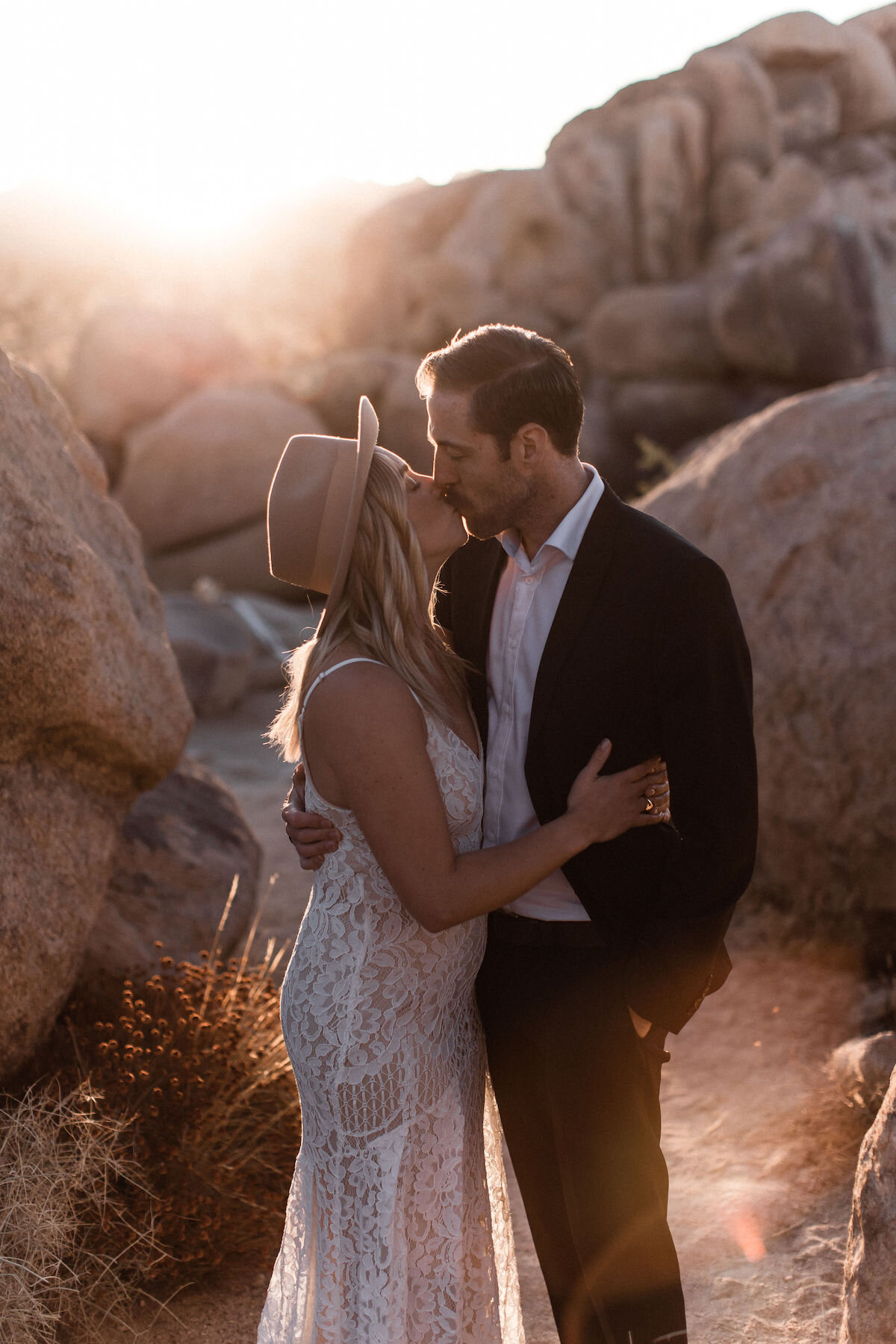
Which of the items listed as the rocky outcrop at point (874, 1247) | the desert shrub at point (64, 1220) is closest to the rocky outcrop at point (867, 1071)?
the rocky outcrop at point (874, 1247)

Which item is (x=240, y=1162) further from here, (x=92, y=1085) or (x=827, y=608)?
(x=827, y=608)

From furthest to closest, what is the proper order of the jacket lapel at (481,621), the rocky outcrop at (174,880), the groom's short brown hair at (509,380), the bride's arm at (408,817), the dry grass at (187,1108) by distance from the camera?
1. the rocky outcrop at (174,880)
2. the dry grass at (187,1108)
3. the jacket lapel at (481,621)
4. the groom's short brown hair at (509,380)
5. the bride's arm at (408,817)

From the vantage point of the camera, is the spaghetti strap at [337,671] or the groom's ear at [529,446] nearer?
the spaghetti strap at [337,671]

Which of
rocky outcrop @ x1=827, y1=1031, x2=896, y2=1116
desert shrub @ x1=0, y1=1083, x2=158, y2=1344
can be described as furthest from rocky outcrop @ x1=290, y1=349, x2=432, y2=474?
desert shrub @ x1=0, y1=1083, x2=158, y2=1344

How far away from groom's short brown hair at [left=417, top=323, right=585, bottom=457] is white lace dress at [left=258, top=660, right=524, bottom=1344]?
27.6 inches

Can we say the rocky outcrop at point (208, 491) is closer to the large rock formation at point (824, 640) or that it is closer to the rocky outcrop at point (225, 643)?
the rocky outcrop at point (225, 643)

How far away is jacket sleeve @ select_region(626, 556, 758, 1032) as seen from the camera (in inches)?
91.7

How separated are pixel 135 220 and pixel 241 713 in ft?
237

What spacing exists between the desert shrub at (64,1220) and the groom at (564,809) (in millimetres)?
1409

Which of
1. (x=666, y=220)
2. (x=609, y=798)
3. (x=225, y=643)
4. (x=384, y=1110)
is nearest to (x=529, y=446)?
(x=609, y=798)

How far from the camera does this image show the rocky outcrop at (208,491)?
19188 mm

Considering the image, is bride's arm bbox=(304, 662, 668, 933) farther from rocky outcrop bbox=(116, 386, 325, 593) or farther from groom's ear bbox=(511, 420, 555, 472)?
rocky outcrop bbox=(116, 386, 325, 593)

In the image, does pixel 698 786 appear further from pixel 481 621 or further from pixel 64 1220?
pixel 64 1220

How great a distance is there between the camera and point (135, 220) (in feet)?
248
